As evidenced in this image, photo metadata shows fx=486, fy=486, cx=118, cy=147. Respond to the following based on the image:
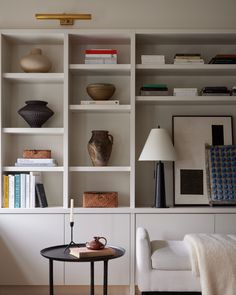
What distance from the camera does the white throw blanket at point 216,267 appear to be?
123 inches

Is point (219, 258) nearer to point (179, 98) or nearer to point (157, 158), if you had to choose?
point (157, 158)

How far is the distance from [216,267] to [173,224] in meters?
0.75

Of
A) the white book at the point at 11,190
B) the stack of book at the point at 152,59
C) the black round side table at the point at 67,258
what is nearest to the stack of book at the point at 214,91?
the stack of book at the point at 152,59

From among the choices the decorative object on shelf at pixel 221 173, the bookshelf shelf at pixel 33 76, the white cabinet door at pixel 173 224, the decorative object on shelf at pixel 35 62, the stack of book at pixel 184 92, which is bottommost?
the white cabinet door at pixel 173 224

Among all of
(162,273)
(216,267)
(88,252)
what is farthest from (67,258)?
(216,267)

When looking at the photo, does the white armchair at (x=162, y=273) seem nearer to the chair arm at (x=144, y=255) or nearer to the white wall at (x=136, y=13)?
the chair arm at (x=144, y=255)

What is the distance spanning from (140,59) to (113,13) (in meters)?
0.45

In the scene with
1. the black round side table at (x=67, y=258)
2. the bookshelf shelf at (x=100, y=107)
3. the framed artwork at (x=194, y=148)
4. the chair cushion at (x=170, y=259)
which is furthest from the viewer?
the framed artwork at (x=194, y=148)

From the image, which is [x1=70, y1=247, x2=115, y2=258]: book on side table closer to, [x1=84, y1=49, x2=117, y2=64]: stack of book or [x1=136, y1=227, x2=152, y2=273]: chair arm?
[x1=136, y1=227, x2=152, y2=273]: chair arm

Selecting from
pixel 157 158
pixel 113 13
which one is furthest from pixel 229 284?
pixel 113 13

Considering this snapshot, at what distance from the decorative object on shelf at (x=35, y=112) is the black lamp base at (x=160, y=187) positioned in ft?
3.35

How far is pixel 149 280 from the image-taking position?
3.34m

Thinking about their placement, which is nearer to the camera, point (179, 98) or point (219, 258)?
point (219, 258)

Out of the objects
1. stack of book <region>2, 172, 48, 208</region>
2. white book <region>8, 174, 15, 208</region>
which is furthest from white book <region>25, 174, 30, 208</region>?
white book <region>8, 174, 15, 208</region>
